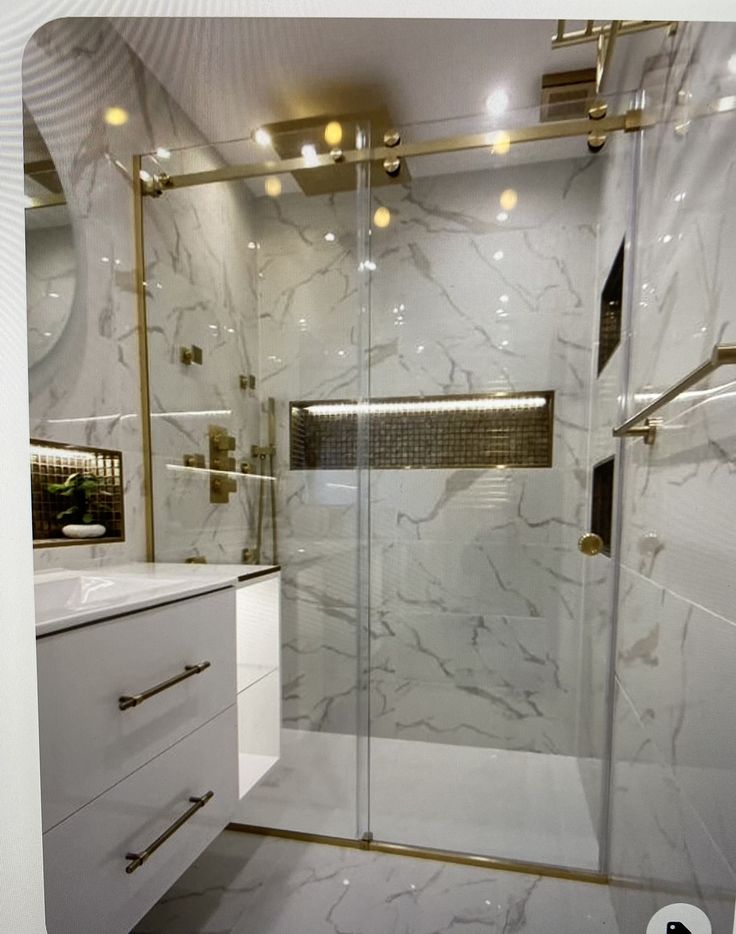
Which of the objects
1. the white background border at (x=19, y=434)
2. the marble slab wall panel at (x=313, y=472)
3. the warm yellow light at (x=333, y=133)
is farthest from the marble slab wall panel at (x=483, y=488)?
Answer: the white background border at (x=19, y=434)

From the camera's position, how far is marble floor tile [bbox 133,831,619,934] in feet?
3.65

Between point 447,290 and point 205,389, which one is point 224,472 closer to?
point 205,389

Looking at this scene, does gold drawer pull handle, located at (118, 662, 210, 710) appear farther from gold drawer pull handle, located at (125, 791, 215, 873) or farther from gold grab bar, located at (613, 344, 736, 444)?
gold grab bar, located at (613, 344, 736, 444)

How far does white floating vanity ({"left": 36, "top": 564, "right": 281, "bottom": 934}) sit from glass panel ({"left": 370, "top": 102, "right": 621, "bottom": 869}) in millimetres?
855

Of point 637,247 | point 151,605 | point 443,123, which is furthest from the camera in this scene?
point 443,123

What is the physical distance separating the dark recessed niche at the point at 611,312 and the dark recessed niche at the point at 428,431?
233 millimetres

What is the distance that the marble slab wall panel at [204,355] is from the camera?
1553 mm

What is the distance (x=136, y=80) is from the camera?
0.84 meters

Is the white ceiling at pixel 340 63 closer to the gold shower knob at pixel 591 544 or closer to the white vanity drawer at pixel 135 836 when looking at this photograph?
the white vanity drawer at pixel 135 836

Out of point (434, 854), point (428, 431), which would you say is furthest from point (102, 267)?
point (434, 854)

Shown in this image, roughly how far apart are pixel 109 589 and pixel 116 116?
121 cm

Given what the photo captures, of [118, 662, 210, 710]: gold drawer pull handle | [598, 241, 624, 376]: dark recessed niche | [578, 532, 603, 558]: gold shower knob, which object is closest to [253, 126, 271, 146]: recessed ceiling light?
[598, 241, 624, 376]: dark recessed niche

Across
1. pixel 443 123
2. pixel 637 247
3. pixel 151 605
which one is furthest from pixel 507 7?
pixel 443 123

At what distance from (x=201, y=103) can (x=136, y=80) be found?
0.19m
